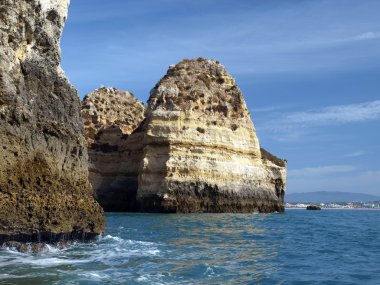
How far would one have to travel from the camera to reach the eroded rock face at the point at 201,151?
44.0 meters

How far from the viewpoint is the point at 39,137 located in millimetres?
15258

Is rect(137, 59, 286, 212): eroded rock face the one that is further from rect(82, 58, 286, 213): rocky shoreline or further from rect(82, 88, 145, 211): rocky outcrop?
rect(82, 88, 145, 211): rocky outcrop

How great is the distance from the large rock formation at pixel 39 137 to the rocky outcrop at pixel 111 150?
3210 cm

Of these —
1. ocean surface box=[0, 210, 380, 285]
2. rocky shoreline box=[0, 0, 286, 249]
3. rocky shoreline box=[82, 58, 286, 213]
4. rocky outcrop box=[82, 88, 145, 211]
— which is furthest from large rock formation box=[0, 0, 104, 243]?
rocky outcrop box=[82, 88, 145, 211]

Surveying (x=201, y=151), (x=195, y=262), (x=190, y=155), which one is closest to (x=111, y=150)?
(x=190, y=155)

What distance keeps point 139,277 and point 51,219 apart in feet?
12.6

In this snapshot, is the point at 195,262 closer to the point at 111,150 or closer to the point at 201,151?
the point at 201,151

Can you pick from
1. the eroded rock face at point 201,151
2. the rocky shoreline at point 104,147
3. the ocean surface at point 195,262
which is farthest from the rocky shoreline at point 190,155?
the ocean surface at point 195,262

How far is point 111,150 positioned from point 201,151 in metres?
13.4

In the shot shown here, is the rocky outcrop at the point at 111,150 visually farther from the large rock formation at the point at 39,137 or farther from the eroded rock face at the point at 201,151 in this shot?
the large rock formation at the point at 39,137

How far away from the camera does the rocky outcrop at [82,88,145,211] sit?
51875mm

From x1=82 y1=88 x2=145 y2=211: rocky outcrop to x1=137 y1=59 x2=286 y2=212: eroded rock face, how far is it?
5745mm

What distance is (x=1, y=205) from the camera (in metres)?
13.1

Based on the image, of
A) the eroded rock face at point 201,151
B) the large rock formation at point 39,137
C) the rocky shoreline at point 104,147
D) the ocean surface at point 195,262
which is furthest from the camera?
the eroded rock face at point 201,151
